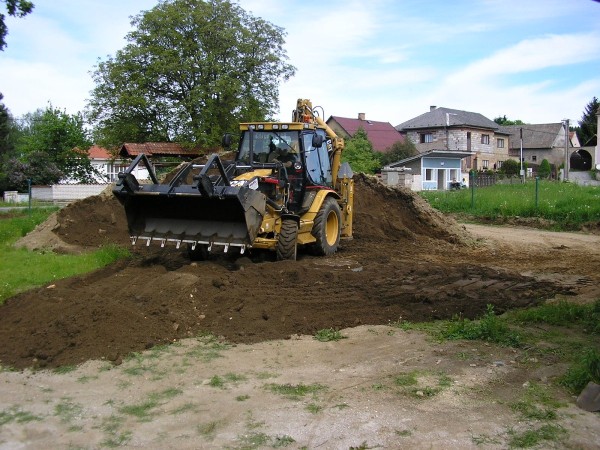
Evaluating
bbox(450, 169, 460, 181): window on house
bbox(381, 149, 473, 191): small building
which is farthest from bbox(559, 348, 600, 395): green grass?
bbox(450, 169, 460, 181): window on house

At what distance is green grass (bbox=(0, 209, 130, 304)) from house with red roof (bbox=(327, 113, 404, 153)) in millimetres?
44363

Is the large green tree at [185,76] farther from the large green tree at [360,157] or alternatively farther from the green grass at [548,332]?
the green grass at [548,332]

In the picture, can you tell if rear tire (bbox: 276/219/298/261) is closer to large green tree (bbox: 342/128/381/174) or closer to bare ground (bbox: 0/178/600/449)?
bare ground (bbox: 0/178/600/449)

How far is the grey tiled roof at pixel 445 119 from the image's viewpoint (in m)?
59.3

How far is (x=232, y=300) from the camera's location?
877 centimetres

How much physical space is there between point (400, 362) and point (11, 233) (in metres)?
12.8

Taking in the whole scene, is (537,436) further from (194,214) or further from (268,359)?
(194,214)

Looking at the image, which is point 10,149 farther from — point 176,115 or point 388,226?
point 388,226

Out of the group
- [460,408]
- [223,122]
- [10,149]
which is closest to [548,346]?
[460,408]

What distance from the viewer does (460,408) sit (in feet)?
18.0

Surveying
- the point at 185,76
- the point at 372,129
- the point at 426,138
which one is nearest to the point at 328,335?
the point at 185,76

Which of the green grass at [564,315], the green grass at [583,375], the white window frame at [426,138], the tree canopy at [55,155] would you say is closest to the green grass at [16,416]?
the green grass at [583,375]

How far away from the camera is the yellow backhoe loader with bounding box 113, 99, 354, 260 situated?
10.4 meters

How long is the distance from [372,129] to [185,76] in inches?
1174
